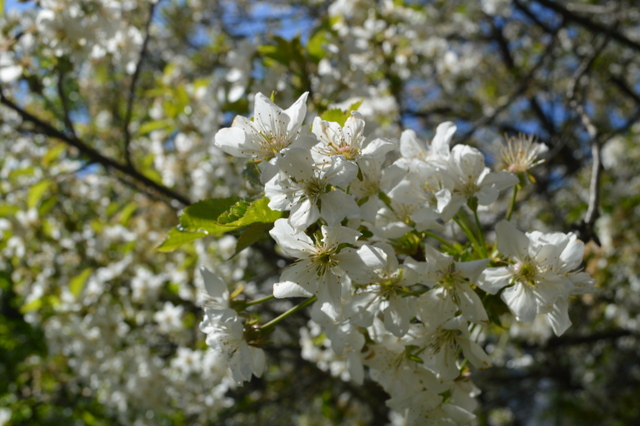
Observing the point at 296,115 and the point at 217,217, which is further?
the point at 217,217

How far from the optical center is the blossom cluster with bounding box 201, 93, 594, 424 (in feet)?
3.63

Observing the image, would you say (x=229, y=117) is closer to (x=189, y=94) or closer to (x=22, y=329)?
(x=189, y=94)

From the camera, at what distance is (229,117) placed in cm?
363

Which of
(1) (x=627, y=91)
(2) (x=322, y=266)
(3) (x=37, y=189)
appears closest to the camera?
(2) (x=322, y=266)

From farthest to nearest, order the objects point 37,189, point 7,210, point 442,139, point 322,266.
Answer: point 7,210 < point 37,189 < point 442,139 < point 322,266

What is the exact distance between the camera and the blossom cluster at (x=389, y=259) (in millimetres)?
1105

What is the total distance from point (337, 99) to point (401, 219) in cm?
147

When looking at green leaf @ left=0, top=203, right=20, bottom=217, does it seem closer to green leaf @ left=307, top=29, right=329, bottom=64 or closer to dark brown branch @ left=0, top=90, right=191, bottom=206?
dark brown branch @ left=0, top=90, right=191, bottom=206

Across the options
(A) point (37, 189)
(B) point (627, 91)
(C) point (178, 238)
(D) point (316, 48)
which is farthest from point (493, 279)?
(B) point (627, 91)

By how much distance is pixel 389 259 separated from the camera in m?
1.19

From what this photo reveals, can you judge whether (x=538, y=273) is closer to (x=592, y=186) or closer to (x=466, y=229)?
(x=466, y=229)

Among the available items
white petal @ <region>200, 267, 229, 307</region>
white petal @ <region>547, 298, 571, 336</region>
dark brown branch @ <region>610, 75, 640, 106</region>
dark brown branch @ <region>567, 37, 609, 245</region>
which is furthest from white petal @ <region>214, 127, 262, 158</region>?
dark brown branch @ <region>610, 75, 640, 106</region>

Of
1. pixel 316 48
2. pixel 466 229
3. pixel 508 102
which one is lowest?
pixel 508 102

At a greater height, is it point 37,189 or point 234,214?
point 234,214
